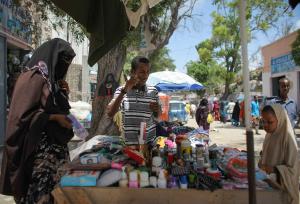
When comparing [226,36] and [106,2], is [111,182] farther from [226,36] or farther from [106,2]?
[226,36]

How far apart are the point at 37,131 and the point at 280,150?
6.29 feet

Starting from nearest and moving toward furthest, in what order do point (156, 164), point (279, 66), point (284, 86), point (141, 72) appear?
point (156, 164) < point (141, 72) < point (284, 86) < point (279, 66)

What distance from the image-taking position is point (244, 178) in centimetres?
259

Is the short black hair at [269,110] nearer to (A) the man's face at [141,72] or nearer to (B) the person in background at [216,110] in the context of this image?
(A) the man's face at [141,72]

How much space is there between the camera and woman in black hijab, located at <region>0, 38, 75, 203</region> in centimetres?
282

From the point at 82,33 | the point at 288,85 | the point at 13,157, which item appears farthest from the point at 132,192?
the point at 82,33

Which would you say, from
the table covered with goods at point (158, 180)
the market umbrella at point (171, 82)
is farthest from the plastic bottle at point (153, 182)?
the market umbrella at point (171, 82)

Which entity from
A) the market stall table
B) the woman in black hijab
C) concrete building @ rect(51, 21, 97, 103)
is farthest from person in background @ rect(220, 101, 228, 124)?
the market stall table

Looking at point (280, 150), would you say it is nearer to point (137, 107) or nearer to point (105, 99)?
point (137, 107)

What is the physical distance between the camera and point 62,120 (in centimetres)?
295

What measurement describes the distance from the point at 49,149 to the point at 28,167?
0.22 meters

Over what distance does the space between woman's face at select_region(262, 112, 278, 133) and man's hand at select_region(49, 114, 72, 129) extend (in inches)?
63.7

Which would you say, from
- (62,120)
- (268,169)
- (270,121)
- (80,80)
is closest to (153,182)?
(62,120)

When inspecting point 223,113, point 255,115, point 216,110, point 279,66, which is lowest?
point 255,115
